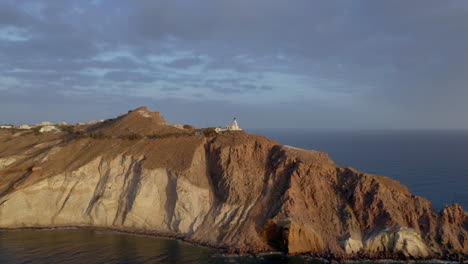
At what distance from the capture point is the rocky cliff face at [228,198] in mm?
24484

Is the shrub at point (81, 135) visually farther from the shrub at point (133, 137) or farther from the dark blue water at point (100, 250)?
the dark blue water at point (100, 250)

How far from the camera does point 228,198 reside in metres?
28.6

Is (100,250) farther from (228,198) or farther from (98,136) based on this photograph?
(98,136)

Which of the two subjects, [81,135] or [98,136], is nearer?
[98,136]

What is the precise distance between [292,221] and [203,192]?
8.69 m

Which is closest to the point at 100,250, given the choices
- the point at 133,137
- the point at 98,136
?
the point at 133,137

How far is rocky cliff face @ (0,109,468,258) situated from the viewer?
24.5 metres

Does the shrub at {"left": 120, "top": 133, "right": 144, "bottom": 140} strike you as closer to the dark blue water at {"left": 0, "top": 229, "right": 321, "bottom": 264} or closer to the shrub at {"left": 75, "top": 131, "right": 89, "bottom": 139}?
the shrub at {"left": 75, "top": 131, "right": 89, "bottom": 139}

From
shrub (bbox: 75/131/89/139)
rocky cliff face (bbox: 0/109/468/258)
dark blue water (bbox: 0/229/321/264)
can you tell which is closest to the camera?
dark blue water (bbox: 0/229/321/264)

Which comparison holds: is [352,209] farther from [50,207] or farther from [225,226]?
[50,207]

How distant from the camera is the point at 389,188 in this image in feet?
87.8

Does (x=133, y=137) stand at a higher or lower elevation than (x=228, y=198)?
higher

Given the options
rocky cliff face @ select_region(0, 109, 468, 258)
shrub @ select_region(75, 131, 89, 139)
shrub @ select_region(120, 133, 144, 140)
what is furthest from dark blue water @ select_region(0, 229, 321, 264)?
shrub @ select_region(75, 131, 89, 139)

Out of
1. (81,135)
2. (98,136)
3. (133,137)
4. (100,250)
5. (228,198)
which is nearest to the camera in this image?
(100,250)
